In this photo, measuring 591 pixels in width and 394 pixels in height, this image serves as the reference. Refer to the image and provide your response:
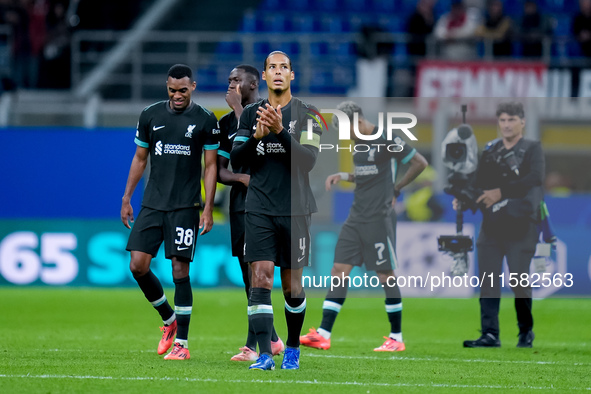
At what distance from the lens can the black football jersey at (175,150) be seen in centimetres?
779

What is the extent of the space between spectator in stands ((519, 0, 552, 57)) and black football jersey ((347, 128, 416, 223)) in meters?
9.46

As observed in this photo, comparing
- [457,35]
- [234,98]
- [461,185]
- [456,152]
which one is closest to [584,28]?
[457,35]

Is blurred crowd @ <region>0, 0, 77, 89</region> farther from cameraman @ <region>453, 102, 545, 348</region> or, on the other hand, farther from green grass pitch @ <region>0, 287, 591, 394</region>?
cameraman @ <region>453, 102, 545, 348</region>

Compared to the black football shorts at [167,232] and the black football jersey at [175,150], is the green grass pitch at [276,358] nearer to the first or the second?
the black football shorts at [167,232]

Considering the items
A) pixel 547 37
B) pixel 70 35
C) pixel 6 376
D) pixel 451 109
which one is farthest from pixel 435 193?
pixel 6 376

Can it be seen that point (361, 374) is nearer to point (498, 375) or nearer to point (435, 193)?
point (498, 375)

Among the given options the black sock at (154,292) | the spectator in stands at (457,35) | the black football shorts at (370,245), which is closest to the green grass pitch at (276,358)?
the black sock at (154,292)

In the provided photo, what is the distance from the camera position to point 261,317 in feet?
22.4

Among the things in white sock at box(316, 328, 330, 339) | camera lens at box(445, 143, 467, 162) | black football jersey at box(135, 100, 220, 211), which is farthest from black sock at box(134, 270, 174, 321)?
camera lens at box(445, 143, 467, 162)

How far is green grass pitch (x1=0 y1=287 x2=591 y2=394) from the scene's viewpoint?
6.40m

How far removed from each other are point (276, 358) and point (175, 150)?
1817mm

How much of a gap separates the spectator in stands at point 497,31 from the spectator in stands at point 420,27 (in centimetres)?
91

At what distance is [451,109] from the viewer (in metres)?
16.4

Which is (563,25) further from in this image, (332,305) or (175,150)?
(175,150)
